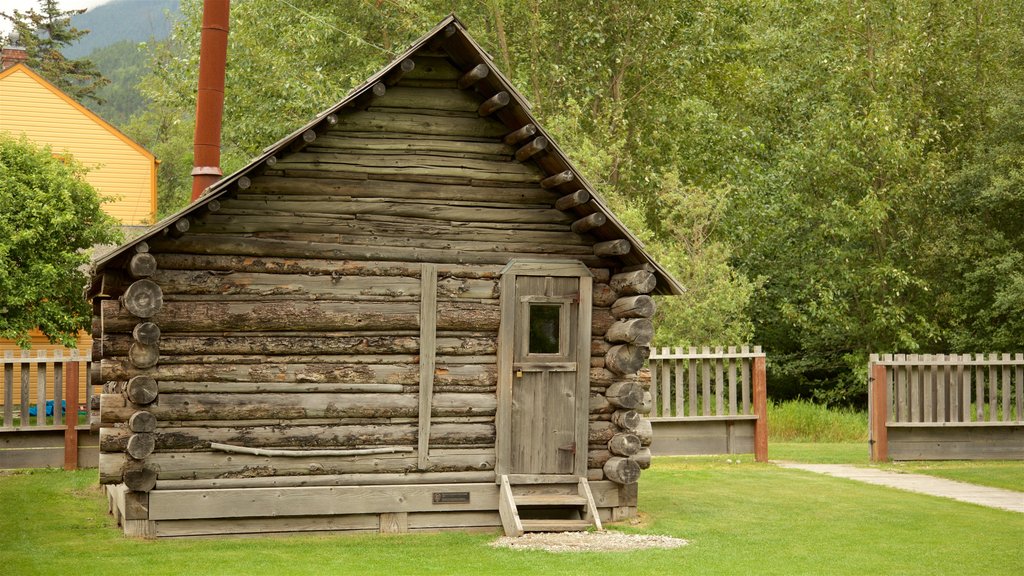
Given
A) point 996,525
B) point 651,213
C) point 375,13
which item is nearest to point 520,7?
point 375,13

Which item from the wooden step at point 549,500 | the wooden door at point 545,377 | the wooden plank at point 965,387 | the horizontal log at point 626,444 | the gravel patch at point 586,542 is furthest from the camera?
the wooden plank at point 965,387

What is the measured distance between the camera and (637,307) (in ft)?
42.2

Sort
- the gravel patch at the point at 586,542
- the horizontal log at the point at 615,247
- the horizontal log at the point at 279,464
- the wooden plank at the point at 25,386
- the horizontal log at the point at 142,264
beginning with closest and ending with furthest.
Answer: the horizontal log at the point at 142,264, the gravel patch at the point at 586,542, the horizontal log at the point at 279,464, the horizontal log at the point at 615,247, the wooden plank at the point at 25,386

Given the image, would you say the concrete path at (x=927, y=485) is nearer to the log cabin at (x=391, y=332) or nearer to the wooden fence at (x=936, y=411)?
the wooden fence at (x=936, y=411)

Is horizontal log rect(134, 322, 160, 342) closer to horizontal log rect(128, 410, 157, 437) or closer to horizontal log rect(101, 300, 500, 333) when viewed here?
horizontal log rect(101, 300, 500, 333)

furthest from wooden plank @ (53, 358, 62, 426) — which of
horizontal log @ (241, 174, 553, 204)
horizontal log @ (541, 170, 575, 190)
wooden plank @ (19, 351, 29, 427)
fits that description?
horizontal log @ (541, 170, 575, 190)

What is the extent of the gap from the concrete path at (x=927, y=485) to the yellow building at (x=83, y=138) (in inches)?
898

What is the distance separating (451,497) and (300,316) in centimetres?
266

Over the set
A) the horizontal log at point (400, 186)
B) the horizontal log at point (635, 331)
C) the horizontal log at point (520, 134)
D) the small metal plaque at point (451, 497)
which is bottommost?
the small metal plaque at point (451, 497)

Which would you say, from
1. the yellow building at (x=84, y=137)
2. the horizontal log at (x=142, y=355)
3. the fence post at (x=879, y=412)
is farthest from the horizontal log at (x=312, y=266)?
the yellow building at (x=84, y=137)

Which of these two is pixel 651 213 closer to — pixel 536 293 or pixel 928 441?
pixel 928 441

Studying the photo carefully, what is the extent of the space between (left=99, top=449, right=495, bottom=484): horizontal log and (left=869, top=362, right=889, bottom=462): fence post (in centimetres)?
857

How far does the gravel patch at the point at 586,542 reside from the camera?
11883 millimetres

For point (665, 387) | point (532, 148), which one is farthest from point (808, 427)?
point (532, 148)
